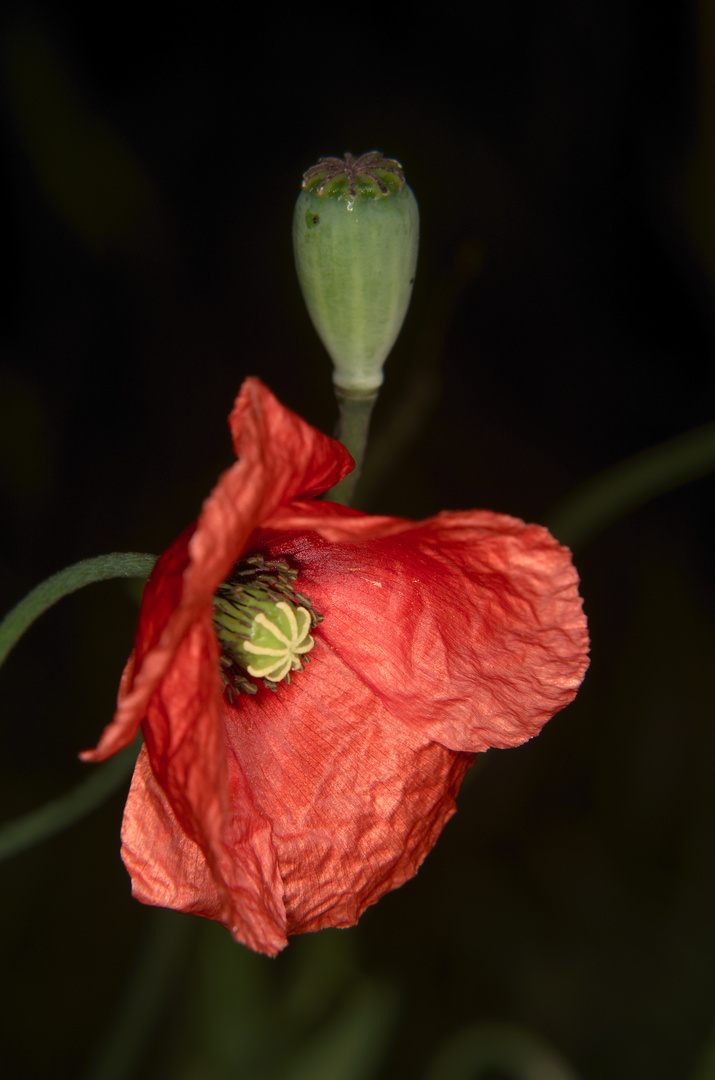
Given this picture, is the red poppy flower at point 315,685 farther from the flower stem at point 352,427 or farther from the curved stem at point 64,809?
the curved stem at point 64,809

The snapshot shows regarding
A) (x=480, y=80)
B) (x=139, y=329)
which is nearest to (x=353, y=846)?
(x=139, y=329)

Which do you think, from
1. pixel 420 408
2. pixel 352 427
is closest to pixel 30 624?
pixel 352 427

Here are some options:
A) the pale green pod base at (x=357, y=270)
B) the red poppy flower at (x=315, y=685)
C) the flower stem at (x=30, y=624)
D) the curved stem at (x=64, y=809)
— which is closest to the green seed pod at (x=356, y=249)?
the pale green pod base at (x=357, y=270)

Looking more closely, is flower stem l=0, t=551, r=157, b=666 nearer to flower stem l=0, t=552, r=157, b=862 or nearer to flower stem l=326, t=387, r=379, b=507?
flower stem l=0, t=552, r=157, b=862

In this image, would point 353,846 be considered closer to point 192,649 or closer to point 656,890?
point 192,649

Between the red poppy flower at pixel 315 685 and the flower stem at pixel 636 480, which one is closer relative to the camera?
the red poppy flower at pixel 315 685

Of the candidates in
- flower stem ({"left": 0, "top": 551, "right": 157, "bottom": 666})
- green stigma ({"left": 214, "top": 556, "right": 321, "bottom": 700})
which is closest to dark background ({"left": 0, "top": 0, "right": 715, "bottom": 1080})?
green stigma ({"left": 214, "top": 556, "right": 321, "bottom": 700})
